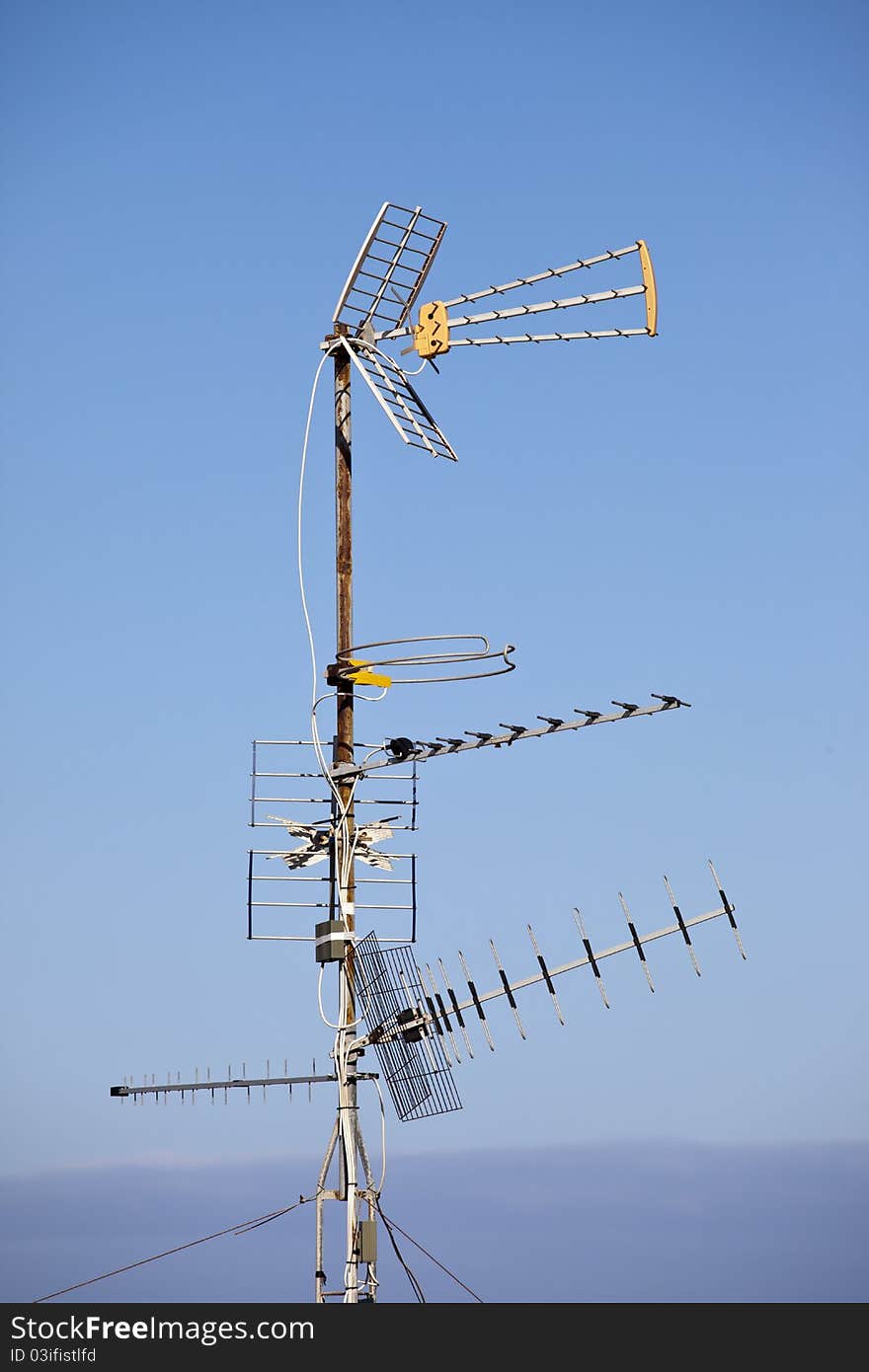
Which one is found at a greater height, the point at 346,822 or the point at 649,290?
the point at 649,290

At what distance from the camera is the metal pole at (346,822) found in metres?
26.5

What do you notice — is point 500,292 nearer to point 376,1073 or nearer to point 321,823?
point 321,823

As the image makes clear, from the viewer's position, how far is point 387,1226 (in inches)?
1048

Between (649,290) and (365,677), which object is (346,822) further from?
(649,290)

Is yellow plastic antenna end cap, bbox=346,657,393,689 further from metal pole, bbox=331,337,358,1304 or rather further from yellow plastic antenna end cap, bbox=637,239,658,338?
yellow plastic antenna end cap, bbox=637,239,658,338

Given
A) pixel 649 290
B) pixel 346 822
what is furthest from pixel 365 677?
pixel 649 290

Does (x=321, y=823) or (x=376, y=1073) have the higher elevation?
(x=321, y=823)

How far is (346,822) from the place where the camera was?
28172 mm

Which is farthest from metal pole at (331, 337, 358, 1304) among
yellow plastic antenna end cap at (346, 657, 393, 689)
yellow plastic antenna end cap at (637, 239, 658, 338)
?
yellow plastic antenna end cap at (637, 239, 658, 338)

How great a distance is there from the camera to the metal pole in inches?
1042

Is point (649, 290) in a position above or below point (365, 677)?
above
